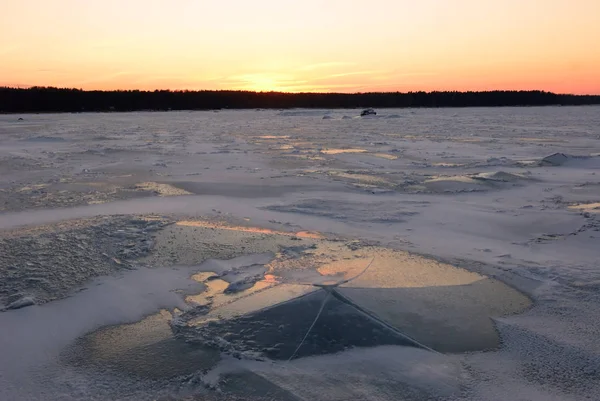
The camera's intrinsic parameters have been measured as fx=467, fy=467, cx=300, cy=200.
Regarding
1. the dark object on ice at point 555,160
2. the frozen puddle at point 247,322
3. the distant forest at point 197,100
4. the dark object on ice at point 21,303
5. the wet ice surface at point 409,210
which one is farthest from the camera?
the distant forest at point 197,100

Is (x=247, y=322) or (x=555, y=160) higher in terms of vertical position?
(x=555, y=160)

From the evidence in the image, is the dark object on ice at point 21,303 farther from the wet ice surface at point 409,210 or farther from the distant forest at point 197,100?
the distant forest at point 197,100

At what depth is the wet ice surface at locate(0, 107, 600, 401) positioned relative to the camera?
254cm

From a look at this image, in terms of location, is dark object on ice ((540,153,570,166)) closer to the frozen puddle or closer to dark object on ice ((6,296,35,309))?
the frozen puddle

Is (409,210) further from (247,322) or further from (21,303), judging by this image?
(21,303)

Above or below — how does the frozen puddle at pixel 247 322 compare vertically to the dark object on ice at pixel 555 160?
below

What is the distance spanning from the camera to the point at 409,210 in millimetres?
6129

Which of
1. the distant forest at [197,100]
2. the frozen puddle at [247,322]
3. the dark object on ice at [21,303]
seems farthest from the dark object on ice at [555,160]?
the distant forest at [197,100]

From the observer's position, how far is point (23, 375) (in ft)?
8.29

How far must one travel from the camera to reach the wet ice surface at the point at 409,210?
100 inches

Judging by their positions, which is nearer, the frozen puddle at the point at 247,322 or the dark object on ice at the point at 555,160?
the frozen puddle at the point at 247,322

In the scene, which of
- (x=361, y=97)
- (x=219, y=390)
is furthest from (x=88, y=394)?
(x=361, y=97)

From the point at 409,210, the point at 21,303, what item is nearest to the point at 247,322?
the point at 21,303

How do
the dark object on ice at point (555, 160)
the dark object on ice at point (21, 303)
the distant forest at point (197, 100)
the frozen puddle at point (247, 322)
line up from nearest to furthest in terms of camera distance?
the frozen puddle at point (247, 322)
the dark object on ice at point (21, 303)
the dark object on ice at point (555, 160)
the distant forest at point (197, 100)
